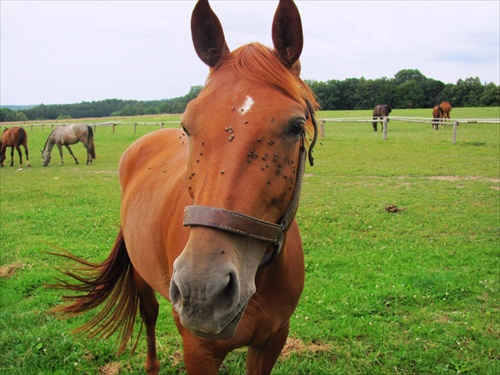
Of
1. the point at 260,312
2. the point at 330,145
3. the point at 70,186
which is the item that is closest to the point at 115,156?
the point at 70,186

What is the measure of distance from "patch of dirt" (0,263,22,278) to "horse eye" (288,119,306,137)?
5044 millimetres

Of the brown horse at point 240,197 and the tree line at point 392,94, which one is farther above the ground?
the tree line at point 392,94

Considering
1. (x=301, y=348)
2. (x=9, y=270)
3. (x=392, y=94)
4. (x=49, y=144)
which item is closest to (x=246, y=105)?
(x=301, y=348)

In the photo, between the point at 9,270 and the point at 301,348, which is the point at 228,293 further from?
the point at 9,270

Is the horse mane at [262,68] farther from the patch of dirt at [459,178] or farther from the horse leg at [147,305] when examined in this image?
the patch of dirt at [459,178]

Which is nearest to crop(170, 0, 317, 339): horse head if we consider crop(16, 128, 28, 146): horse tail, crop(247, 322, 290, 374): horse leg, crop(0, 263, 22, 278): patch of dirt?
crop(247, 322, 290, 374): horse leg

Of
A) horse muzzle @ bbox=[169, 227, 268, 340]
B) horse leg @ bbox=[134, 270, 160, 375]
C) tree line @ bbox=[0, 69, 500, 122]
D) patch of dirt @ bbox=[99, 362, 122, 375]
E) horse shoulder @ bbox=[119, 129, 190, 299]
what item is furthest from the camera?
tree line @ bbox=[0, 69, 500, 122]

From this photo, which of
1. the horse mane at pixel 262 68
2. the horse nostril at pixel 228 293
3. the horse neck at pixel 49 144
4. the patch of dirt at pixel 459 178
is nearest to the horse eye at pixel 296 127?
the horse mane at pixel 262 68

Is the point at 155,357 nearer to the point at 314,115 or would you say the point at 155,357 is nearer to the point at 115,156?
the point at 314,115

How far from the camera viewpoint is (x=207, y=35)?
69.5 inches

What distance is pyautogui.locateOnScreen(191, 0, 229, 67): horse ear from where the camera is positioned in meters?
1.71

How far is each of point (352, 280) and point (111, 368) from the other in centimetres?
287

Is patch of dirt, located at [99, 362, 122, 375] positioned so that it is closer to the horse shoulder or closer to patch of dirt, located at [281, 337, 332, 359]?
the horse shoulder

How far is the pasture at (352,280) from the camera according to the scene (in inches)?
136
